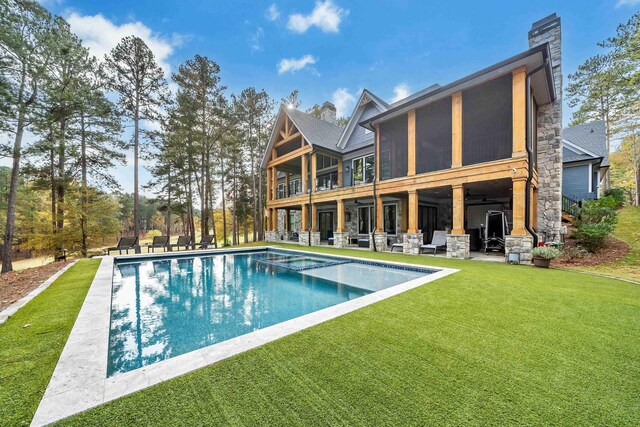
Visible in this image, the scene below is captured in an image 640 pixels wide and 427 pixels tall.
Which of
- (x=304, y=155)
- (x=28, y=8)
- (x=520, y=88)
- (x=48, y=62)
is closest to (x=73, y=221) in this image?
(x=48, y=62)

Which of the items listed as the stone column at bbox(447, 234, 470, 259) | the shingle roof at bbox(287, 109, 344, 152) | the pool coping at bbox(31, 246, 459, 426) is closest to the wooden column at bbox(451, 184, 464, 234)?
the stone column at bbox(447, 234, 470, 259)

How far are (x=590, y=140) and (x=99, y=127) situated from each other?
1241 inches

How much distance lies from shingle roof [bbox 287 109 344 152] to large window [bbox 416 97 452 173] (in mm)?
6148

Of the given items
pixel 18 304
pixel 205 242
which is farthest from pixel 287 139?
pixel 18 304

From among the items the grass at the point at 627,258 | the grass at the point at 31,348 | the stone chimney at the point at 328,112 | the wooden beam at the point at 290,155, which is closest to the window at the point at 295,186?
the wooden beam at the point at 290,155

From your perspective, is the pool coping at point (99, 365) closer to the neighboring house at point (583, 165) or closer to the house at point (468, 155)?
the house at point (468, 155)

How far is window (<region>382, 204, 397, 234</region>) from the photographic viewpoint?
1527 centimetres

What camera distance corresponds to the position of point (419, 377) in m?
2.27

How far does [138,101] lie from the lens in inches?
621

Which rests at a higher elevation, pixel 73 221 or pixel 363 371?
pixel 73 221

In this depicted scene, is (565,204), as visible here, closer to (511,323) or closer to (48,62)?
(511,323)

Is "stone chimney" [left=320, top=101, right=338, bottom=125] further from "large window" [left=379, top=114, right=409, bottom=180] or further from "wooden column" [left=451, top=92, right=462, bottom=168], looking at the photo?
"wooden column" [left=451, top=92, right=462, bottom=168]

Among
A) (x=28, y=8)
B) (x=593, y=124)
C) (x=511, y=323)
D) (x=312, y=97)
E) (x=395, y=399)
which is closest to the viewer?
(x=395, y=399)

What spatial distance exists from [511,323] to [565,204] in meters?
16.2
